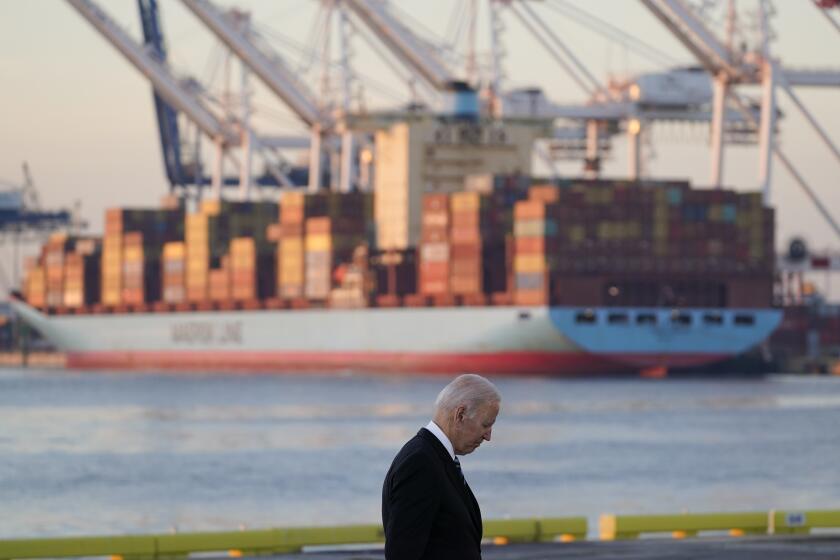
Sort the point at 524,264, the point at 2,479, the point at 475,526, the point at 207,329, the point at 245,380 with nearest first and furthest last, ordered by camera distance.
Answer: the point at 475,526
the point at 2,479
the point at 524,264
the point at 245,380
the point at 207,329

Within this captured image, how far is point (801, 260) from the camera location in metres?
95.2

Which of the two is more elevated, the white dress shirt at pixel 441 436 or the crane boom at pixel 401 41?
the crane boom at pixel 401 41

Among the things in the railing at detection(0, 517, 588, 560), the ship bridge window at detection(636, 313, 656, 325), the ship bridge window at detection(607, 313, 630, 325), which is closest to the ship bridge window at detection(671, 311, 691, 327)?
the ship bridge window at detection(636, 313, 656, 325)

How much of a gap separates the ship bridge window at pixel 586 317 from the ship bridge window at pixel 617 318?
0.72 metres

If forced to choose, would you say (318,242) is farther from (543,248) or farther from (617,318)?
(617,318)

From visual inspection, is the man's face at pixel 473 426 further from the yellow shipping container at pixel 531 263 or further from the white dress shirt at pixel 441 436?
the yellow shipping container at pixel 531 263

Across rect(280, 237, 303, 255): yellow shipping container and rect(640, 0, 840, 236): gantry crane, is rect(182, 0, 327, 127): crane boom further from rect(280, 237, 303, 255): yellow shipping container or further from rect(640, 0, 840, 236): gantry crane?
rect(640, 0, 840, 236): gantry crane

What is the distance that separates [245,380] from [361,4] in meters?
18.6

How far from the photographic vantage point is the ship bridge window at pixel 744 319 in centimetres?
8912

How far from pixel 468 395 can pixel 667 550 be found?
10894 millimetres

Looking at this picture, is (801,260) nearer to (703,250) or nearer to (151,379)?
(703,250)

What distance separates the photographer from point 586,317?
86.9 metres

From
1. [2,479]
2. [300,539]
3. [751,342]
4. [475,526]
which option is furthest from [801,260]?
[475,526]

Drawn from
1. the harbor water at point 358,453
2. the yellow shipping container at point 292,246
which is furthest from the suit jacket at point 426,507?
the yellow shipping container at point 292,246
